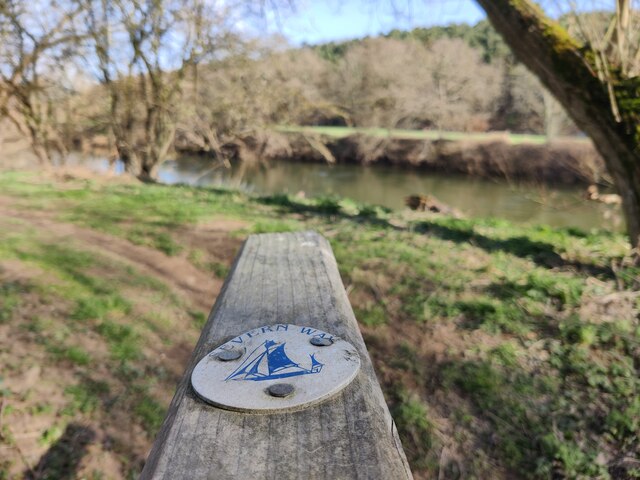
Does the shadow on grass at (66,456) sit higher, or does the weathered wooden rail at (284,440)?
the weathered wooden rail at (284,440)

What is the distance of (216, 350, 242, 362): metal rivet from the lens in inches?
40.4

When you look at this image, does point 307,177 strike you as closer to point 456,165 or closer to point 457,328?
point 456,165

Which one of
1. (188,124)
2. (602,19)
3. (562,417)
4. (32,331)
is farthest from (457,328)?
(188,124)

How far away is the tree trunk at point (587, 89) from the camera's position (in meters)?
4.41

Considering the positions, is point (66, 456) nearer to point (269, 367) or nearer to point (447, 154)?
point (269, 367)

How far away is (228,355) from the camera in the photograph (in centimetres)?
103

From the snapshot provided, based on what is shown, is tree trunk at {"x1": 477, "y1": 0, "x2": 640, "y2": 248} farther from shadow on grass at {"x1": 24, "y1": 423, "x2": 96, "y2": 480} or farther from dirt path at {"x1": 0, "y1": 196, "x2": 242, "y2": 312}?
shadow on grass at {"x1": 24, "y1": 423, "x2": 96, "y2": 480}

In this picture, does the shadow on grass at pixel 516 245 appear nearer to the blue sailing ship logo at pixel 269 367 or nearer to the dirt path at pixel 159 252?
the dirt path at pixel 159 252

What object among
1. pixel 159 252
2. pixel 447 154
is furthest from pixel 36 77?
pixel 447 154

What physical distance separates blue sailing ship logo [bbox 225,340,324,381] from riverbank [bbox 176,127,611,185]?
1651cm

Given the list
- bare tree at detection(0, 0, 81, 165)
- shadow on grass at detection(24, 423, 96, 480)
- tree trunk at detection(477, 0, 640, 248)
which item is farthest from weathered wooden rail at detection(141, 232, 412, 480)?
bare tree at detection(0, 0, 81, 165)

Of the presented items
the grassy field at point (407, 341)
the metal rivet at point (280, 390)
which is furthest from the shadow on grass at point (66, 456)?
the metal rivet at point (280, 390)

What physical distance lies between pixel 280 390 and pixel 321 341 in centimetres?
24

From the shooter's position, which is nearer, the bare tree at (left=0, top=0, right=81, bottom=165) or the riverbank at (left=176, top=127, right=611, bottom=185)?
the bare tree at (left=0, top=0, right=81, bottom=165)
